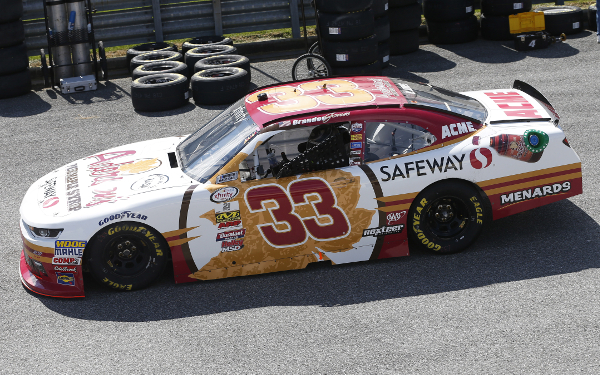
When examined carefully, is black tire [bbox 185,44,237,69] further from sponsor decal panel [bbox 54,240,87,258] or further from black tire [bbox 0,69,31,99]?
sponsor decal panel [bbox 54,240,87,258]

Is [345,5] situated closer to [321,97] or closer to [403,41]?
[403,41]

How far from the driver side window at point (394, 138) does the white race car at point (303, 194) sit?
0.03ft

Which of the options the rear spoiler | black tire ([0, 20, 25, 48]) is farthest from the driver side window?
black tire ([0, 20, 25, 48])

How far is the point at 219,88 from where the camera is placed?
11.8 metres

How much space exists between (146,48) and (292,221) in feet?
31.9

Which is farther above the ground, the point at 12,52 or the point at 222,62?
the point at 12,52

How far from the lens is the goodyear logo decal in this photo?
19.7 feet

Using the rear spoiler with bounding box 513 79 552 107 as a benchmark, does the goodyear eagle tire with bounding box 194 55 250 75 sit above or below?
above

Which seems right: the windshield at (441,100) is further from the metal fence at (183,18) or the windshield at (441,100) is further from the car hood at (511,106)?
the metal fence at (183,18)

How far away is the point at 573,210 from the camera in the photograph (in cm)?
707

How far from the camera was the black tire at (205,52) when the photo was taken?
13391mm

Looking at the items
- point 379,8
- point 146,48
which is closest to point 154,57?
point 146,48

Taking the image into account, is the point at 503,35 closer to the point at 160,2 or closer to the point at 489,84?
the point at 489,84

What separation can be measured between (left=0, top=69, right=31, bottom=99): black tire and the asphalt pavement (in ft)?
19.7
